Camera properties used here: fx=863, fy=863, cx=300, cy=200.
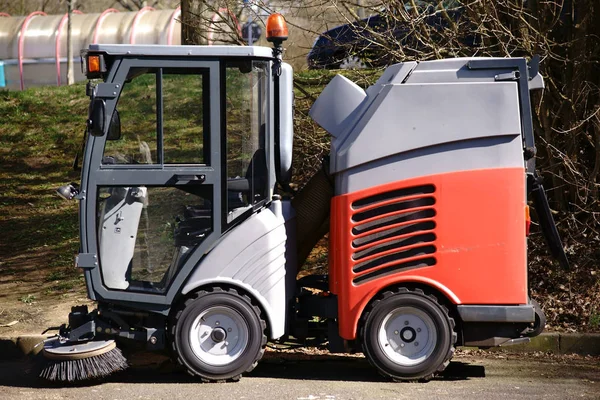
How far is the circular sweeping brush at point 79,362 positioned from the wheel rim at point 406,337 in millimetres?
1819

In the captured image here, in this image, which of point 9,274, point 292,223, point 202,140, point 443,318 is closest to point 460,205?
point 443,318

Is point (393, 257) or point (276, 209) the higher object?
point (276, 209)

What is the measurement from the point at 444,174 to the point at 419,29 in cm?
299

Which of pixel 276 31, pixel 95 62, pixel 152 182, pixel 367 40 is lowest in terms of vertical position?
pixel 152 182

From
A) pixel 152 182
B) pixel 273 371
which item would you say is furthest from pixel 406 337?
pixel 152 182

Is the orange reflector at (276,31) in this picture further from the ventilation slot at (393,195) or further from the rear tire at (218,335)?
the rear tire at (218,335)

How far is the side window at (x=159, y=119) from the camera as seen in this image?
5785 millimetres

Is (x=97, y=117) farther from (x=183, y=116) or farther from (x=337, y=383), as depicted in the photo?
(x=337, y=383)

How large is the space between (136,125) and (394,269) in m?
2.00

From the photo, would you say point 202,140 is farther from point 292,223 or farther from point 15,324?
point 15,324

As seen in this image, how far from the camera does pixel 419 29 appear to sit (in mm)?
8266

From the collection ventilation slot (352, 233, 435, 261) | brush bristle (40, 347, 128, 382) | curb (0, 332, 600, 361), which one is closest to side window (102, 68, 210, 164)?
ventilation slot (352, 233, 435, 261)

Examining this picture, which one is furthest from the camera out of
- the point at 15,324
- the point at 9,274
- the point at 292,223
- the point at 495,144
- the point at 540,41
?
the point at 9,274

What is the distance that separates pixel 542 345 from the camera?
22.7ft
